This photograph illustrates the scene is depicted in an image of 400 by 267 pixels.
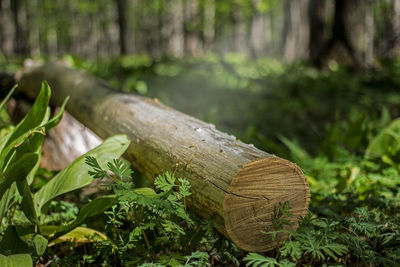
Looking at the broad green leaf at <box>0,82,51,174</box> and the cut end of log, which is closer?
the cut end of log

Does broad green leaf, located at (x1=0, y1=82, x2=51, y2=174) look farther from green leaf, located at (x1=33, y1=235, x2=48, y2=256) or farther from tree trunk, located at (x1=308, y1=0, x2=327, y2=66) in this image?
tree trunk, located at (x1=308, y1=0, x2=327, y2=66)

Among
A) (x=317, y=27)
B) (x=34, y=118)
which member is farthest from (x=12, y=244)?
(x=317, y=27)

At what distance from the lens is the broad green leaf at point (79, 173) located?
177 centimetres

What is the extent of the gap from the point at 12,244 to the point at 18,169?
0.35 metres

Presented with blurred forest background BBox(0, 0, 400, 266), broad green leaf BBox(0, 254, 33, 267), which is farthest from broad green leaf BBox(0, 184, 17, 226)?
blurred forest background BBox(0, 0, 400, 266)

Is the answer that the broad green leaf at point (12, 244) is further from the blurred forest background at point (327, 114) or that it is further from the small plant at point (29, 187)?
the blurred forest background at point (327, 114)

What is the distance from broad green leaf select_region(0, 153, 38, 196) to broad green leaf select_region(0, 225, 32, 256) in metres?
0.19

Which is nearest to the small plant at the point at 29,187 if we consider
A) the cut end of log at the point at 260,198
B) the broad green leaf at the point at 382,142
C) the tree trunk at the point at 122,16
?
the cut end of log at the point at 260,198

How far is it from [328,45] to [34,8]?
1040 inches

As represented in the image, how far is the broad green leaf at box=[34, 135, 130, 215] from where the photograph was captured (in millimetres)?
1770

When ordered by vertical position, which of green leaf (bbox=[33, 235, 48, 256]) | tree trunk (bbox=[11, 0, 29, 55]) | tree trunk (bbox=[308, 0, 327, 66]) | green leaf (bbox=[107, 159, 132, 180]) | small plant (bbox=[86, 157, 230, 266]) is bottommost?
tree trunk (bbox=[11, 0, 29, 55])

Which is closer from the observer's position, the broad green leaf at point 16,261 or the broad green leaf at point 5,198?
the broad green leaf at point 16,261

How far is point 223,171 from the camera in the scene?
144 centimetres

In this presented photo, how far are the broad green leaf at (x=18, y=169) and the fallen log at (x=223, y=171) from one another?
0.61 meters
